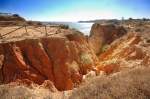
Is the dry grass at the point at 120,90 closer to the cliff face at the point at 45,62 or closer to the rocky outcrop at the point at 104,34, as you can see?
the cliff face at the point at 45,62

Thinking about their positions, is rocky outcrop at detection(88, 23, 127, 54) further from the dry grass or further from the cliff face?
the dry grass

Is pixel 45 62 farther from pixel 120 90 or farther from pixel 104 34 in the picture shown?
pixel 104 34

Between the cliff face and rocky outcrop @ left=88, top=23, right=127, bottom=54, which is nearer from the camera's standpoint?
the cliff face

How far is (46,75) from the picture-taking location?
1964 cm

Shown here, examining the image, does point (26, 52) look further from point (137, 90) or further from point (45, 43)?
point (137, 90)

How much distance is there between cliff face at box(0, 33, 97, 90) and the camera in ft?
58.6

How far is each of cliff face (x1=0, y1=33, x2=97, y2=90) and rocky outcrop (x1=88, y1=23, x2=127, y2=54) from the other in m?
15.6

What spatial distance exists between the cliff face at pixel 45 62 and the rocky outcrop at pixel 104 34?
15608mm

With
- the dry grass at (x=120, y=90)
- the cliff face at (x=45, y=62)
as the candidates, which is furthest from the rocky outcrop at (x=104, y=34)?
the dry grass at (x=120, y=90)

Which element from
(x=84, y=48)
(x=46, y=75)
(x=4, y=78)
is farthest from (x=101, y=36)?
(x=4, y=78)

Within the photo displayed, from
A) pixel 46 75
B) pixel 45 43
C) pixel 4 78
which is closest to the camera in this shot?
pixel 4 78

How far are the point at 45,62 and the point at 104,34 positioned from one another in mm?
23276

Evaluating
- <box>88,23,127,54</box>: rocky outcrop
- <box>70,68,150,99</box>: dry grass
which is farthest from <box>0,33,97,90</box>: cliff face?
<box>88,23,127,54</box>: rocky outcrop

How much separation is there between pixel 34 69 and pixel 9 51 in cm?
246
